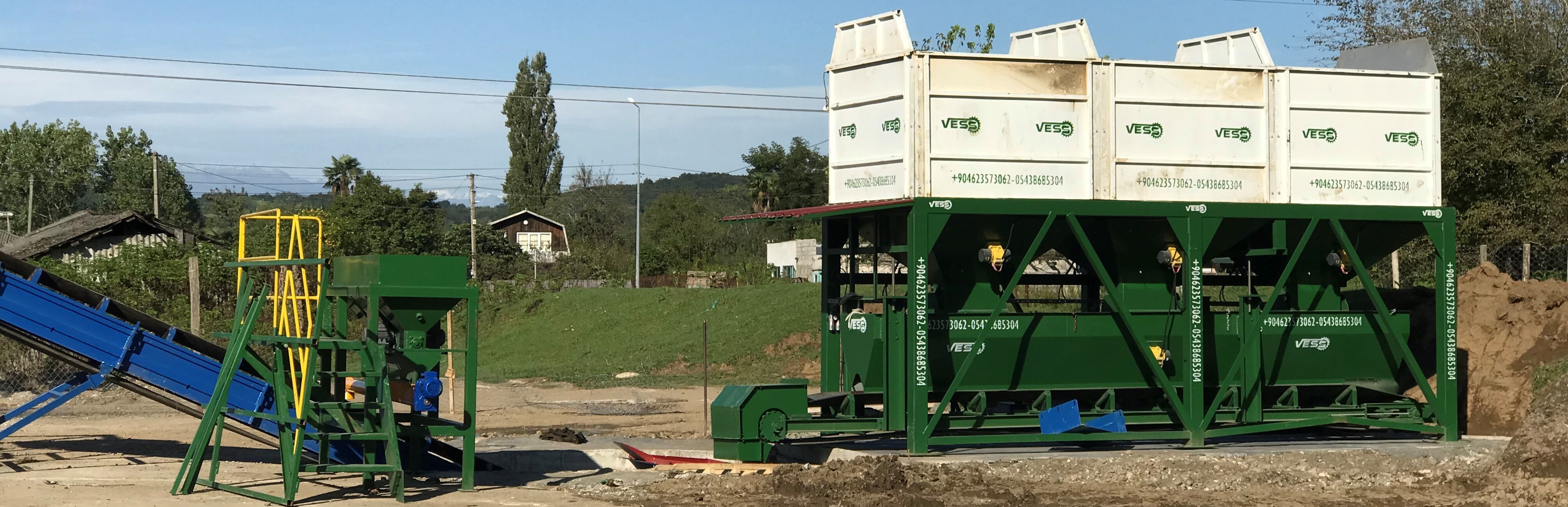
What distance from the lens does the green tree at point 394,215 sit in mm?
52781

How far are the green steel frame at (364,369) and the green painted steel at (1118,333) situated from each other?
9.79 ft

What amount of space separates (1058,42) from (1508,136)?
14.8m

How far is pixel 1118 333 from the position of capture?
14.1 meters

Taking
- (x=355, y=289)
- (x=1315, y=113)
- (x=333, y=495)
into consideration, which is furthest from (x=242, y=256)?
(x=1315, y=113)

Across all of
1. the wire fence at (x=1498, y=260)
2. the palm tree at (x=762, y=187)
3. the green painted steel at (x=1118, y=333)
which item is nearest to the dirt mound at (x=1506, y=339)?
the green painted steel at (x=1118, y=333)

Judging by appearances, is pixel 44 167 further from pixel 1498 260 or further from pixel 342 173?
pixel 1498 260

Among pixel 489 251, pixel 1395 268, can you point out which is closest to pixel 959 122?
pixel 1395 268

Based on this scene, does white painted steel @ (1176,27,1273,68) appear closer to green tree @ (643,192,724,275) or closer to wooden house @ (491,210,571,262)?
green tree @ (643,192,724,275)

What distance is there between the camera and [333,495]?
1191 cm

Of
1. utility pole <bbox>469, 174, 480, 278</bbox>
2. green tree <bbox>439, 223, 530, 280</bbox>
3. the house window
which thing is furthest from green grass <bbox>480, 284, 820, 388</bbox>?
the house window

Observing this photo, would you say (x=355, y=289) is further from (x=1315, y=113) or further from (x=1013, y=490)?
(x=1315, y=113)

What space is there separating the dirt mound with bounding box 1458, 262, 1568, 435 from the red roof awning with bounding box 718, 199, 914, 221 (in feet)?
27.8

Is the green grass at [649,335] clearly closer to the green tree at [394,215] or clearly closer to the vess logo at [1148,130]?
the green tree at [394,215]

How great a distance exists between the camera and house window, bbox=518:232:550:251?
91.6 meters
